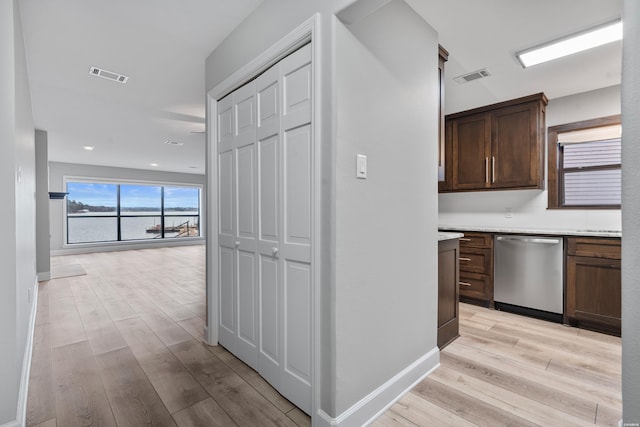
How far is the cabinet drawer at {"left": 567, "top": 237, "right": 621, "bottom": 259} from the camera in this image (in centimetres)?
274

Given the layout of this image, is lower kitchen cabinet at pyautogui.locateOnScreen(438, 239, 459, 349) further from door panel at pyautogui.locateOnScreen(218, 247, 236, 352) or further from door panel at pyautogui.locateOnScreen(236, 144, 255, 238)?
door panel at pyautogui.locateOnScreen(218, 247, 236, 352)

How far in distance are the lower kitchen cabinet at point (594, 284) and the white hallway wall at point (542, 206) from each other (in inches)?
23.3

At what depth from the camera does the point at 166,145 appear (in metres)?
5.93

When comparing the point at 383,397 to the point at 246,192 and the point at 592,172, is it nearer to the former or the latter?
the point at 246,192

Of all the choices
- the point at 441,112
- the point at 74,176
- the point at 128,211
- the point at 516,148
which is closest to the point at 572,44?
the point at 441,112

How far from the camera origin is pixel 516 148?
11.7ft

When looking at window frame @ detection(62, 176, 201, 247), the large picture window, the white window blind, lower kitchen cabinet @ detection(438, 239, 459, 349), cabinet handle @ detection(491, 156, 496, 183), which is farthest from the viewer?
the large picture window

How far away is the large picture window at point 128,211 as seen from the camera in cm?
852

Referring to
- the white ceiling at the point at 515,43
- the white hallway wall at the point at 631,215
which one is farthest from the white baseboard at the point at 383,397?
the white ceiling at the point at 515,43

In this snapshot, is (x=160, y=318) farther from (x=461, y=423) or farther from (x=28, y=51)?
(x=461, y=423)

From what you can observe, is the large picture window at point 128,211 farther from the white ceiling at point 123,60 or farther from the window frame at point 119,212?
the white ceiling at point 123,60

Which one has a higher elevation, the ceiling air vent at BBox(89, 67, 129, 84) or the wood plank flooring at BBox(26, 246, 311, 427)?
the ceiling air vent at BBox(89, 67, 129, 84)

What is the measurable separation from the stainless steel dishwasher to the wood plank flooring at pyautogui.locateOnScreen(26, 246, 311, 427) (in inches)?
111

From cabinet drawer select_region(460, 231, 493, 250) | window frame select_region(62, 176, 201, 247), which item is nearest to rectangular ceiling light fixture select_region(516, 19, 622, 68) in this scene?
cabinet drawer select_region(460, 231, 493, 250)
